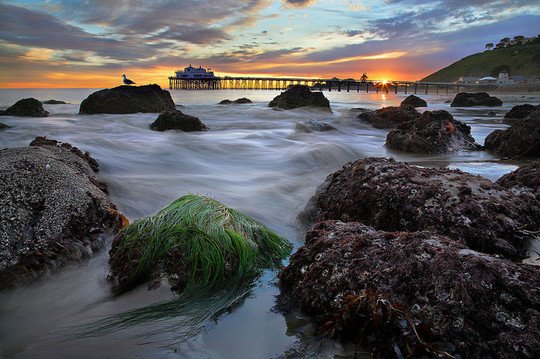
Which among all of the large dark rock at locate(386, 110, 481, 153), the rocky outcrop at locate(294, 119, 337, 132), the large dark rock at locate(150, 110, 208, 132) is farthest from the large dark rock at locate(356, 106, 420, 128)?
the large dark rock at locate(150, 110, 208, 132)

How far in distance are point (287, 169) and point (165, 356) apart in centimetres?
659

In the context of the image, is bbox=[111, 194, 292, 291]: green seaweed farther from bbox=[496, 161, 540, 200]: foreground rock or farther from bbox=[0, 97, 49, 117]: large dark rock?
bbox=[0, 97, 49, 117]: large dark rock

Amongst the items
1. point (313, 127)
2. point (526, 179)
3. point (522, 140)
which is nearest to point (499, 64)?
point (313, 127)

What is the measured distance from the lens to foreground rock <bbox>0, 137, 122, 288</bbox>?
3.23 metres

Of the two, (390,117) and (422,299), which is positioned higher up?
(390,117)

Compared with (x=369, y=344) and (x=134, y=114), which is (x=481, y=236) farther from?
(x=134, y=114)

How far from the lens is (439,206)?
3.56 meters

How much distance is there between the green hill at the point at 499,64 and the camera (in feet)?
361

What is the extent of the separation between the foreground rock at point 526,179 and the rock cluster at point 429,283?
3.84 feet

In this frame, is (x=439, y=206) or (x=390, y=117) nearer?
(x=439, y=206)

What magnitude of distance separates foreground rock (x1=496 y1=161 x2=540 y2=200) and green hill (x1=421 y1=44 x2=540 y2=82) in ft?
384

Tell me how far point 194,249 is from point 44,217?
59.9 inches

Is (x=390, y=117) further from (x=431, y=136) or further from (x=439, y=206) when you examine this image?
(x=439, y=206)

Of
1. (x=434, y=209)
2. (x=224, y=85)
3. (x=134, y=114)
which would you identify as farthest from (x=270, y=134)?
(x=224, y=85)
